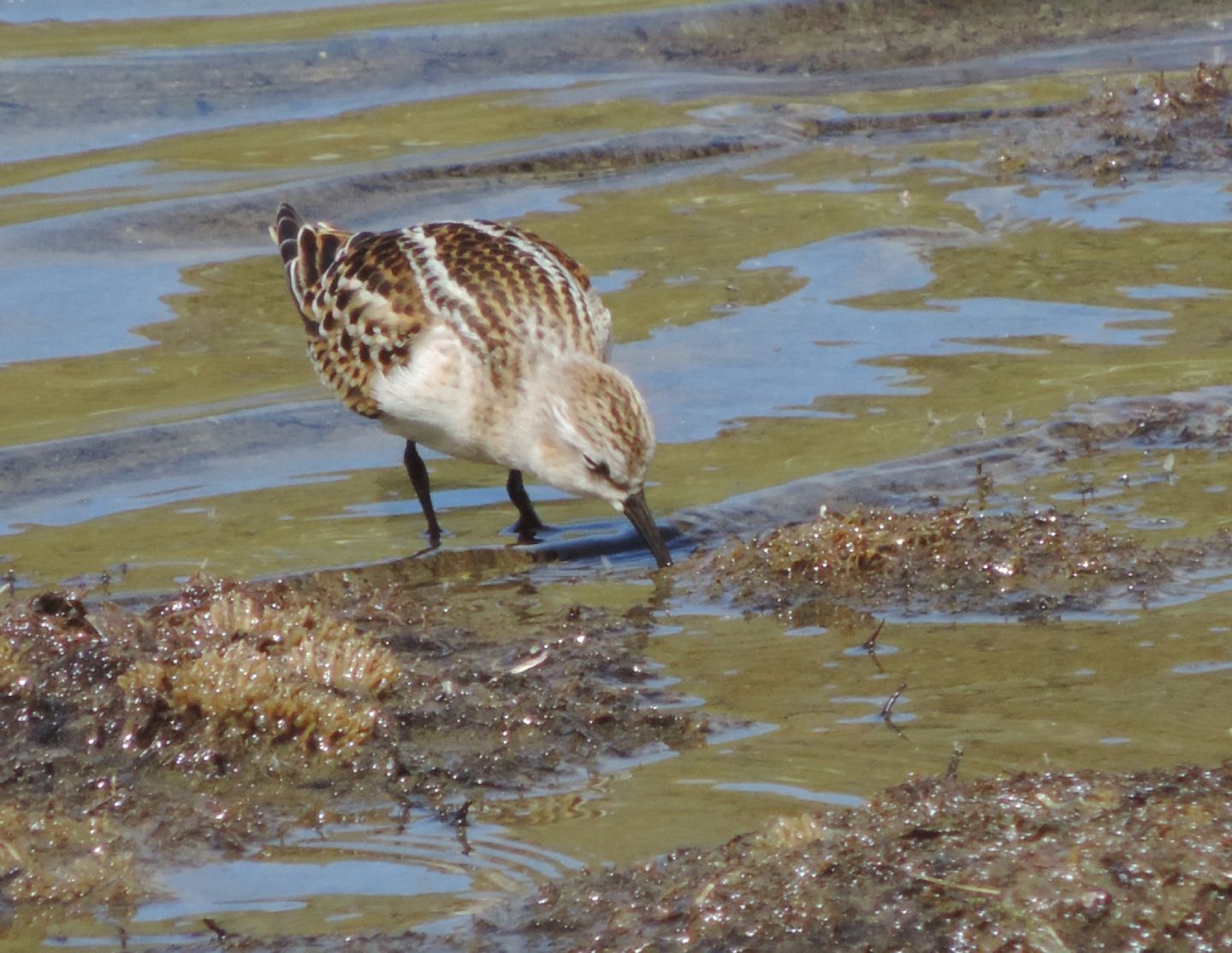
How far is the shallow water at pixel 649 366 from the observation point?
4.61m

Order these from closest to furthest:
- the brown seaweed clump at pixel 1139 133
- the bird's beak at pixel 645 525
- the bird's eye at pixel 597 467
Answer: the bird's beak at pixel 645 525 → the bird's eye at pixel 597 467 → the brown seaweed clump at pixel 1139 133

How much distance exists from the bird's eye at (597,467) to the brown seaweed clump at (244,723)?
4.36 ft

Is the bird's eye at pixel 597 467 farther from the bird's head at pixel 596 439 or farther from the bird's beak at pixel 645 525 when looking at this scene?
the bird's beak at pixel 645 525

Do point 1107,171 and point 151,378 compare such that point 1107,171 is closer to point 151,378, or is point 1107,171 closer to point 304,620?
point 151,378

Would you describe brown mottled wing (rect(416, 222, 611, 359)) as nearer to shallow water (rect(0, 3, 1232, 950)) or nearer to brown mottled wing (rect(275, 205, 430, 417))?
brown mottled wing (rect(275, 205, 430, 417))

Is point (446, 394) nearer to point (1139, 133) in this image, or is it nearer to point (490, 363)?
point (490, 363)

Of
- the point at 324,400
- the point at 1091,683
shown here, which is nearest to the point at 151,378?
the point at 324,400

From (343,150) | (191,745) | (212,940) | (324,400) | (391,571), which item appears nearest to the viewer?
(212,940)

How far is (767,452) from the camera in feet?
25.3

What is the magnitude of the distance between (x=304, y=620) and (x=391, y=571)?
167 cm

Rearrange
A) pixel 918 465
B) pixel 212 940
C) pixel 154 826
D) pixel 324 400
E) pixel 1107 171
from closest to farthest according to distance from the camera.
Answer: pixel 212 940 < pixel 154 826 < pixel 918 465 < pixel 324 400 < pixel 1107 171

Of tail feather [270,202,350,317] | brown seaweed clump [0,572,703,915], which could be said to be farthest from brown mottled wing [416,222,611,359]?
brown seaweed clump [0,572,703,915]

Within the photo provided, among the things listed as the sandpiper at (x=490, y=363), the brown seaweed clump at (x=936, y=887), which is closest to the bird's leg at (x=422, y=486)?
the sandpiper at (x=490, y=363)

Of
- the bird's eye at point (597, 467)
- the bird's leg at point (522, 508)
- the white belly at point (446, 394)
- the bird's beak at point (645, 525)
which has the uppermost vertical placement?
the white belly at point (446, 394)
